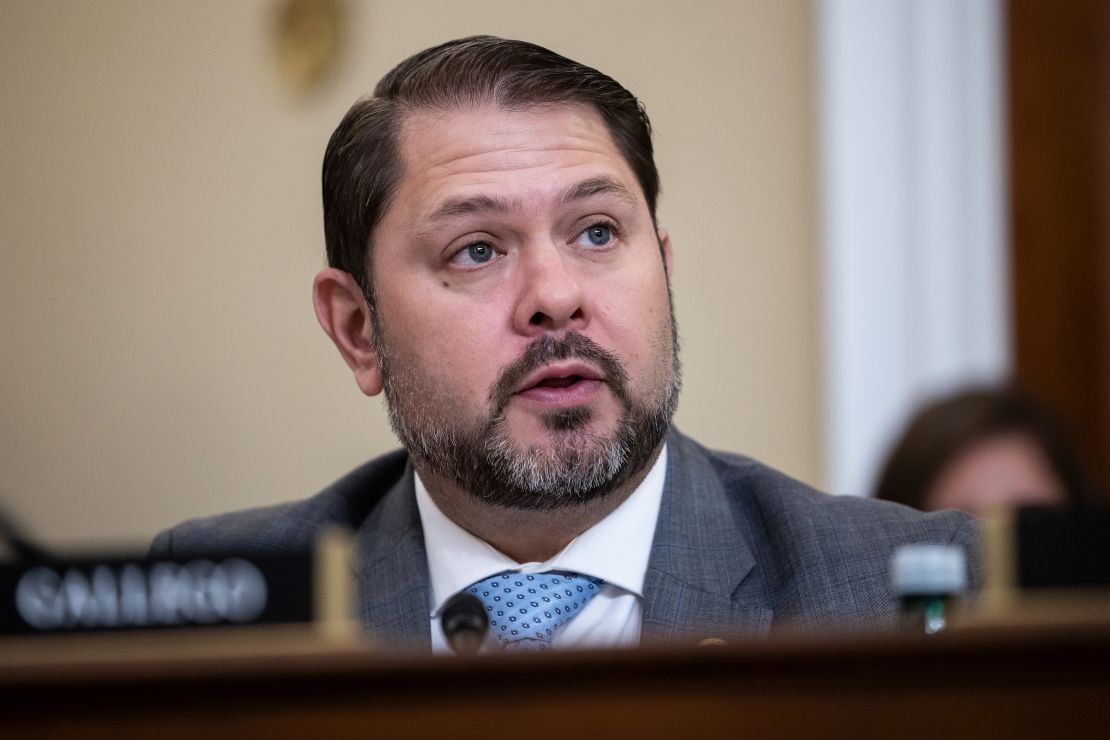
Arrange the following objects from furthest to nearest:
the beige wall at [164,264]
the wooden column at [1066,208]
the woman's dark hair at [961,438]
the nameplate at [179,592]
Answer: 1. the beige wall at [164,264]
2. the wooden column at [1066,208]
3. the woman's dark hair at [961,438]
4. the nameplate at [179,592]

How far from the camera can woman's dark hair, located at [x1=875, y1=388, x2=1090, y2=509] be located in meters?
2.44

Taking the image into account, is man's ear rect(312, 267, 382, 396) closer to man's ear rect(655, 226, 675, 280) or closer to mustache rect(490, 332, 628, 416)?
mustache rect(490, 332, 628, 416)

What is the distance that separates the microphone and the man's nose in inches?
19.1

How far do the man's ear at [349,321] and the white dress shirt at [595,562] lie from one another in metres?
0.24

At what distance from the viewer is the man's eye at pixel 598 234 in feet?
6.06

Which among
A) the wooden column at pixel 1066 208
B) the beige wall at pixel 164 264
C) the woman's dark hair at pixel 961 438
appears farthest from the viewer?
the beige wall at pixel 164 264

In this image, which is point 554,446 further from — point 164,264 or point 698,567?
point 164,264

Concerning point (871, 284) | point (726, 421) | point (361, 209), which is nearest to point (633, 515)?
point (361, 209)

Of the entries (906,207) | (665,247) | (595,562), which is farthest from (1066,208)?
(595,562)

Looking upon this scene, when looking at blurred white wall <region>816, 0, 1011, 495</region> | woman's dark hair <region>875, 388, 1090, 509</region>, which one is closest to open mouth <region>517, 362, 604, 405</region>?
woman's dark hair <region>875, 388, 1090, 509</region>

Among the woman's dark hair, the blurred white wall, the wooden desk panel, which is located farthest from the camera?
the blurred white wall

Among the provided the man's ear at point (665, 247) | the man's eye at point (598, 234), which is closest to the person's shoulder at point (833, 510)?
the man's ear at point (665, 247)

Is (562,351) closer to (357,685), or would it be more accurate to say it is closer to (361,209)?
(361,209)

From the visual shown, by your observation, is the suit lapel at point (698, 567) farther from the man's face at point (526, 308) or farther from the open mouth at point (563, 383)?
the open mouth at point (563, 383)
